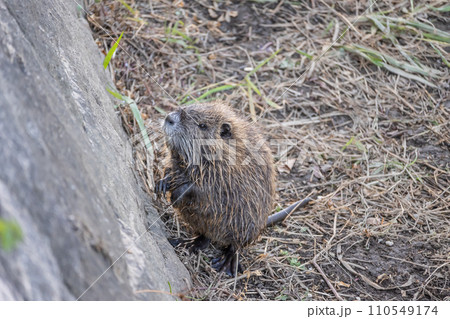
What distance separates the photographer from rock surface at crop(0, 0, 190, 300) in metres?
1.52

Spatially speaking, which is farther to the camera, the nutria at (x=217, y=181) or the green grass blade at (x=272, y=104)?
the green grass blade at (x=272, y=104)

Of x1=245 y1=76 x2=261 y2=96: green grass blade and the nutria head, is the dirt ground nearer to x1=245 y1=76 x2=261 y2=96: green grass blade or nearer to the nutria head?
x1=245 y1=76 x2=261 y2=96: green grass blade

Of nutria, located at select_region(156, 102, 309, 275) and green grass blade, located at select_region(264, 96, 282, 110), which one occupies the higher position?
nutria, located at select_region(156, 102, 309, 275)

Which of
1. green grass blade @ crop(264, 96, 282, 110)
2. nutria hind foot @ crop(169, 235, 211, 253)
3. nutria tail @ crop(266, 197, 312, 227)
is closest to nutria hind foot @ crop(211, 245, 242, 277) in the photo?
nutria hind foot @ crop(169, 235, 211, 253)

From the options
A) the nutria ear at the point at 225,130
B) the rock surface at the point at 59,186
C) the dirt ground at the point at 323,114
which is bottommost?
→ the dirt ground at the point at 323,114

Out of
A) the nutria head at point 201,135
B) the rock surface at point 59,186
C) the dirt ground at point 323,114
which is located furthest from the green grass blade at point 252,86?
the rock surface at point 59,186

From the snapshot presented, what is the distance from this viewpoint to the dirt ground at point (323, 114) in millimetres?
3361

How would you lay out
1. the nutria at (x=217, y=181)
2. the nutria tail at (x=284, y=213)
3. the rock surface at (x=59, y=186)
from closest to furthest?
the rock surface at (x=59, y=186) → the nutria at (x=217, y=181) → the nutria tail at (x=284, y=213)

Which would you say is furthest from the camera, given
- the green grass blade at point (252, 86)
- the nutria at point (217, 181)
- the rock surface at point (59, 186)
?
the green grass blade at point (252, 86)

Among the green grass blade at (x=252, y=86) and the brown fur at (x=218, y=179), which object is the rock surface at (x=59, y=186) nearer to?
the brown fur at (x=218, y=179)

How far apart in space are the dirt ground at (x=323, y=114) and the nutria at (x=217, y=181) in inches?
7.1

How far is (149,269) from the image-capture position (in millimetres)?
2248

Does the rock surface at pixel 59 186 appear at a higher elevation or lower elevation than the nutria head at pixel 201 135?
higher

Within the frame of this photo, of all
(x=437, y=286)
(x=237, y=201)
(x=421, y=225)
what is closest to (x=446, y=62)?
(x=421, y=225)
